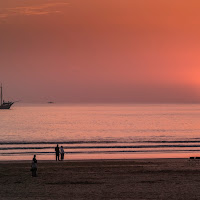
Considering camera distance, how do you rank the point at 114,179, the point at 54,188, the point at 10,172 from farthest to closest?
1. the point at 10,172
2. the point at 114,179
3. the point at 54,188

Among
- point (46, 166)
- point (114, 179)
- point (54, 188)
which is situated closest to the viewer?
point (54, 188)

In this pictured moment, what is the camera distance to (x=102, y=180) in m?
35.0

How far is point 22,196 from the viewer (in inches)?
1149

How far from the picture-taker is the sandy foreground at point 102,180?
97.6 feet

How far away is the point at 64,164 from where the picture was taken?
147ft

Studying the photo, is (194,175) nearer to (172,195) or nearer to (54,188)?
(172,195)

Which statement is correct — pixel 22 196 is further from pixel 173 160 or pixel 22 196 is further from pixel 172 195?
pixel 173 160

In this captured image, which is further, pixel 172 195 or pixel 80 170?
pixel 80 170

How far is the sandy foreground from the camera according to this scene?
29734 mm

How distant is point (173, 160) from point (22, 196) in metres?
22.3

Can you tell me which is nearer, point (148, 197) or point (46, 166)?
point (148, 197)

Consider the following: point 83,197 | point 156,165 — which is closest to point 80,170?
point 156,165

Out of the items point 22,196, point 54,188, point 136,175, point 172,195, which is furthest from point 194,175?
point 22,196

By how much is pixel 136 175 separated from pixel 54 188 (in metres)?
7.95
